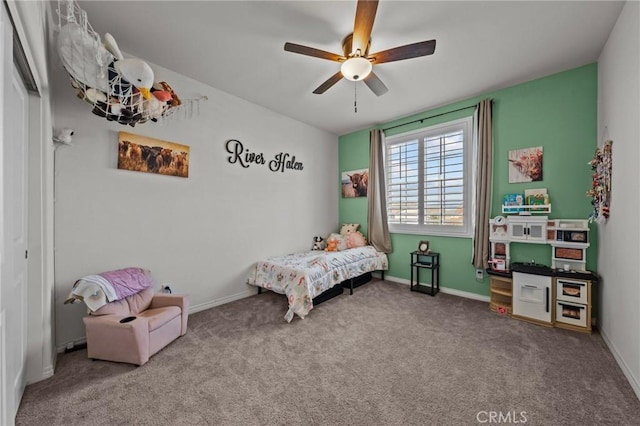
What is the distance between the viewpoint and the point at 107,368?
1989 millimetres

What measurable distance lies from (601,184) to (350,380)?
2.97 m

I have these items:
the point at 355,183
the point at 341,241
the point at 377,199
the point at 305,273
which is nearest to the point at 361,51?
the point at 305,273

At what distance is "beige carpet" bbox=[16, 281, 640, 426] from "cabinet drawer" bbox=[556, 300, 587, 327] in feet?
0.49

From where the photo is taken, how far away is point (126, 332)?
1973mm

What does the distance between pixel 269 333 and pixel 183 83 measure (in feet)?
9.88

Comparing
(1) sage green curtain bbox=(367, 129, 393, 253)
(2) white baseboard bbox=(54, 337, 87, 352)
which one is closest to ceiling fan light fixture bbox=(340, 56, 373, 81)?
(1) sage green curtain bbox=(367, 129, 393, 253)

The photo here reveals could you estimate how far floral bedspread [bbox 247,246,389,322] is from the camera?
9.64ft

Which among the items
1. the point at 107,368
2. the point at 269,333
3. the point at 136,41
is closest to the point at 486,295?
the point at 269,333

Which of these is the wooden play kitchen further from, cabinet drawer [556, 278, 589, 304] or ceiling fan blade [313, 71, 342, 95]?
ceiling fan blade [313, 71, 342, 95]

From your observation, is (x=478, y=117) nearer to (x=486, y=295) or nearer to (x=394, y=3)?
(x=394, y=3)

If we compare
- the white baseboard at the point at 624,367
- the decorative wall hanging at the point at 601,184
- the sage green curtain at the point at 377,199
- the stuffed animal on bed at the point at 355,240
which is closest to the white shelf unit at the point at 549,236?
the decorative wall hanging at the point at 601,184

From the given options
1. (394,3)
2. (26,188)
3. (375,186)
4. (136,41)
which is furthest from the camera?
(375,186)

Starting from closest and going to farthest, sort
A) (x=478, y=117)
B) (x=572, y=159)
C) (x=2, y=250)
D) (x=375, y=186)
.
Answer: (x=2, y=250) → (x=572, y=159) → (x=478, y=117) → (x=375, y=186)

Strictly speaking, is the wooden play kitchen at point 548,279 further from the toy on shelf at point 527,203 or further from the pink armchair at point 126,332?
the pink armchair at point 126,332
